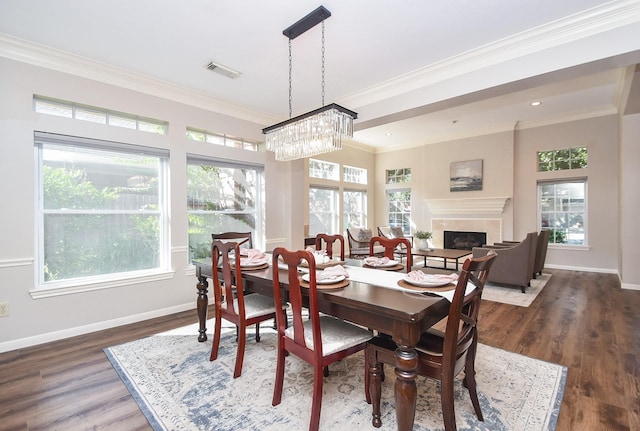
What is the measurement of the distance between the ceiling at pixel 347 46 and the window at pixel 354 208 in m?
3.91

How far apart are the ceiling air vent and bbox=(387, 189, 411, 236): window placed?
19.4 ft

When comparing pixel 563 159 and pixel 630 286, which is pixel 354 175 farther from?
pixel 630 286

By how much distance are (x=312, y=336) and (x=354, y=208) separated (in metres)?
6.33

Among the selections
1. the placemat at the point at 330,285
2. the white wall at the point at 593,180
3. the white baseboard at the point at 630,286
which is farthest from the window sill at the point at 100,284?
the white wall at the point at 593,180

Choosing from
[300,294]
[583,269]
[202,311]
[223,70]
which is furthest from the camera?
[583,269]

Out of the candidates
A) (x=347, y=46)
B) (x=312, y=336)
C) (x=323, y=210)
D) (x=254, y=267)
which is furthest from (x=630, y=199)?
(x=254, y=267)

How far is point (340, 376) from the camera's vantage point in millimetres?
2229

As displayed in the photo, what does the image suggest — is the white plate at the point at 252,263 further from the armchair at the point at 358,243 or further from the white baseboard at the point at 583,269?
the white baseboard at the point at 583,269

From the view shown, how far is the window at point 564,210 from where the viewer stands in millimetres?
5953

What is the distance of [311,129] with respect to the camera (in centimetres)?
274

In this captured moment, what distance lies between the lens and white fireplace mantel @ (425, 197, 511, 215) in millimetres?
6483

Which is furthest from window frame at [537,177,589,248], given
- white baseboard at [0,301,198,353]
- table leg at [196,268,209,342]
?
white baseboard at [0,301,198,353]

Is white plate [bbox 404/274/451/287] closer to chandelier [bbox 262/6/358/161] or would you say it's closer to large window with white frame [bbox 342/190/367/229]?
chandelier [bbox 262/6/358/161]

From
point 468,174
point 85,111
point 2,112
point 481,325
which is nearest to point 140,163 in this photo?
point 85,111
